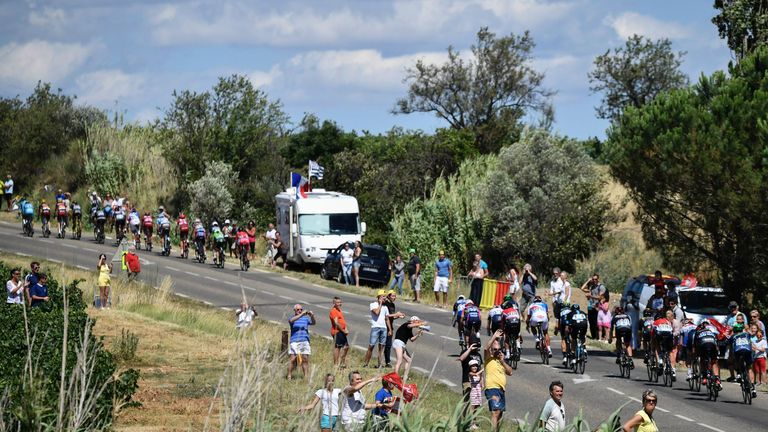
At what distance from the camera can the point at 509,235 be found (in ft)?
153

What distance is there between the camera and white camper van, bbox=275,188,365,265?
44.8 m

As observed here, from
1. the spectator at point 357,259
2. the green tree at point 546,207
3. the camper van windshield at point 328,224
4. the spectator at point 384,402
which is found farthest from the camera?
the green tree at point 546,207

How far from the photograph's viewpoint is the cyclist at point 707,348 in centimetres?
2216

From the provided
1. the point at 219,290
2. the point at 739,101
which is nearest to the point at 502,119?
the point at 219,290

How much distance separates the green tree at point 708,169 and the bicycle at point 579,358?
25.9ft

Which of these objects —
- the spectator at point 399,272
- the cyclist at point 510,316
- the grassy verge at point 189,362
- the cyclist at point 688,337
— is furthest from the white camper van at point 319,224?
the cyclist at point 688,337

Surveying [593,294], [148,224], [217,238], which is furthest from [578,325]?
[148,224]

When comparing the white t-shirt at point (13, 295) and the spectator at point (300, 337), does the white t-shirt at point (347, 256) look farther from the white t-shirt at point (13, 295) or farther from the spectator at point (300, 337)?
the spectator at point (300, 337)

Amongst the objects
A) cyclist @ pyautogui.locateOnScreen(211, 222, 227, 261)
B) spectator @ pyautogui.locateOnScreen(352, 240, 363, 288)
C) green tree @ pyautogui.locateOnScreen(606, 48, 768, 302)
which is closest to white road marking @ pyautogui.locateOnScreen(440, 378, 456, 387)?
green tree @ pyautogui.locateOnScreen(606, 48, 768, 302)

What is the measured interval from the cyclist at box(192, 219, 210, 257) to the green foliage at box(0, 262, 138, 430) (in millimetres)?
21209

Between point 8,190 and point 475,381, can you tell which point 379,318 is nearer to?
point 475,381

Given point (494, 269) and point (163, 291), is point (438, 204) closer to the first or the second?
point (494, 269)

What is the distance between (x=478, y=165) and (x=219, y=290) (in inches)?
709

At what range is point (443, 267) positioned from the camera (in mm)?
36969
